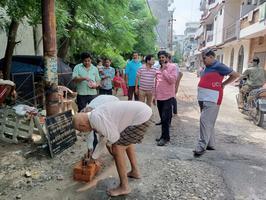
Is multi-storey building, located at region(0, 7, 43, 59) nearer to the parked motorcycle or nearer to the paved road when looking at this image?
the paved road

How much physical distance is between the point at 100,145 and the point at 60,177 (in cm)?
83

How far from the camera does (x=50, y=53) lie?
437 centimetres

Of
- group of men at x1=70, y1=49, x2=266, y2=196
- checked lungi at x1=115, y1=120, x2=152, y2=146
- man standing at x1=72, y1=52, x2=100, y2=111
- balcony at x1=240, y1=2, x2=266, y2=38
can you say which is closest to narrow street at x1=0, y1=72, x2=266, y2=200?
group of men at x1=70, y1=49, x2=266, y2=196

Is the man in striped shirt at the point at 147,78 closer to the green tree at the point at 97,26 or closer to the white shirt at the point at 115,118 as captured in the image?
the green tree at the point at 97,26

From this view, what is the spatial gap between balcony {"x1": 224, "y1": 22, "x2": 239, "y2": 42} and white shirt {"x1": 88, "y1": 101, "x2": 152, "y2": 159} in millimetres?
17171

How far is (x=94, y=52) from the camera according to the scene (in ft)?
40.4

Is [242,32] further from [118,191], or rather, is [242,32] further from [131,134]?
[118,191]

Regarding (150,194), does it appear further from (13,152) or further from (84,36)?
(84,36)

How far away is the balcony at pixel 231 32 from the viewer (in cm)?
1845

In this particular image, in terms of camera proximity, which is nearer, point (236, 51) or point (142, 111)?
point (142, 111)

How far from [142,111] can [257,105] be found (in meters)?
4.95

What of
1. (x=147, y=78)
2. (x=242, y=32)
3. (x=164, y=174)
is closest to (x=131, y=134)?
(x=164, y=174)

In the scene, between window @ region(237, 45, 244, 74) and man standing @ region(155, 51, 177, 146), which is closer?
man standing @ region(155, 51, 177, 146)

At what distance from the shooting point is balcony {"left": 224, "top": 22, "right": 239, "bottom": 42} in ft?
60.5
